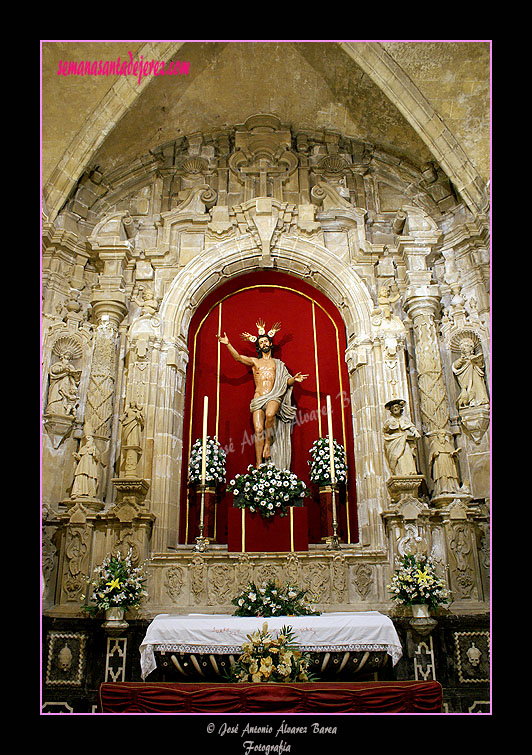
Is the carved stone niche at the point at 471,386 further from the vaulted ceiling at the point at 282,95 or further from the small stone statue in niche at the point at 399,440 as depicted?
the vaulted ceiling at the point at 282,95

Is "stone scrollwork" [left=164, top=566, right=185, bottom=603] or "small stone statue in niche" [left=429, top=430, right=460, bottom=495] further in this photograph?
"small stone statue in niche" [left=429, top=430, right=460, bottom=495]

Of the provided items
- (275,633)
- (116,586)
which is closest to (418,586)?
(275,633)

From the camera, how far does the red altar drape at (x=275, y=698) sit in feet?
15.8

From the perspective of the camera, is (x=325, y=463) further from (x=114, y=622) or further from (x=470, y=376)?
(x=114, y=622)

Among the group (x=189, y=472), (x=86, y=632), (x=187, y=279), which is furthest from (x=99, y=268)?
(x=86, y=632)

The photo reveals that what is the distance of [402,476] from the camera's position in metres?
7.50

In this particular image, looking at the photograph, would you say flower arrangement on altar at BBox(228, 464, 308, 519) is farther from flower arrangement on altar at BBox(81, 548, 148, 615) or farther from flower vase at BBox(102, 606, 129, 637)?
flower vase at BBox(102, 606, 129, 637)

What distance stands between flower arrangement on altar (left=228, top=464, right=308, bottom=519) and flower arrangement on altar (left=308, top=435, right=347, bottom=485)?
342 millimetres

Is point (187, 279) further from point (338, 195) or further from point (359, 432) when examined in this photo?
point (359, 432)

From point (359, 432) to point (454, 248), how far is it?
3225 mm

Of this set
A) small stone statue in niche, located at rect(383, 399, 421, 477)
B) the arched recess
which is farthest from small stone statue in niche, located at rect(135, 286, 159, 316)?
small stone statue in niche, located at rect(383, 399, 421, 477)

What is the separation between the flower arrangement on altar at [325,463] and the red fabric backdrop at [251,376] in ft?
1.73

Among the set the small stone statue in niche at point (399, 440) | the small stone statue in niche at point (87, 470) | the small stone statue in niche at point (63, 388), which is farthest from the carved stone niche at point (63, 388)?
the small stone statue in niche at point (399, 440)

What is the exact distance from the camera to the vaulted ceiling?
8.81 meters
